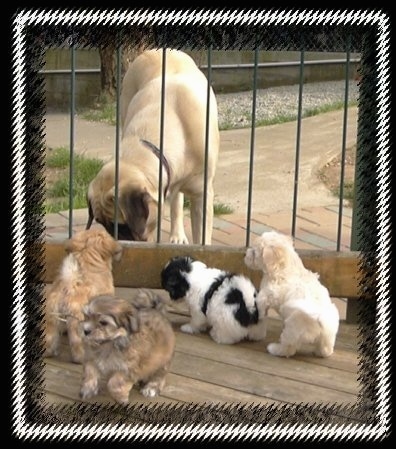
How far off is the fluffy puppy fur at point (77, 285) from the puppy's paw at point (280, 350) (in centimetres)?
79

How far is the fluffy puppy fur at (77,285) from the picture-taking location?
4031 mm

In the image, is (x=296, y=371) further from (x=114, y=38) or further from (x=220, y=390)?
(x=114, y=38)

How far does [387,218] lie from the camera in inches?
169

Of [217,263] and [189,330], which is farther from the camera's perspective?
[217,263]

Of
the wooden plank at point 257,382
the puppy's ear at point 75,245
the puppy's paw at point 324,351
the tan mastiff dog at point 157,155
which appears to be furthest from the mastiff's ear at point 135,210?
the puppy's paw at point 324,351

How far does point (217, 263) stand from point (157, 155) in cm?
135

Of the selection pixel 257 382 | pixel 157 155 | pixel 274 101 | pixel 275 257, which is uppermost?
pixel 274 101

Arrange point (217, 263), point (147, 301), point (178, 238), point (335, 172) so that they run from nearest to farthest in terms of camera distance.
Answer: point (147, 301), point (217, 263), point (178, 238), point (335, 172)

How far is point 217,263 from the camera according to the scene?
466 cm

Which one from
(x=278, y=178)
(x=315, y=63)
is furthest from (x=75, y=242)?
(x=315, y=63)

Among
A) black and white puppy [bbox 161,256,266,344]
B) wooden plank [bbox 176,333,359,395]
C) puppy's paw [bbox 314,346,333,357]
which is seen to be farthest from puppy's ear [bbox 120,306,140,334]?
puppy's paw [bbox 314,346,333,357]

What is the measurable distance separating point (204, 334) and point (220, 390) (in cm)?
67

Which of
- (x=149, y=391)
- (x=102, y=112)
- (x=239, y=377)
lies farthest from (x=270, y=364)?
(x=102, y=112)

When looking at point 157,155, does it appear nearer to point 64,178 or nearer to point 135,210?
point 135,210
